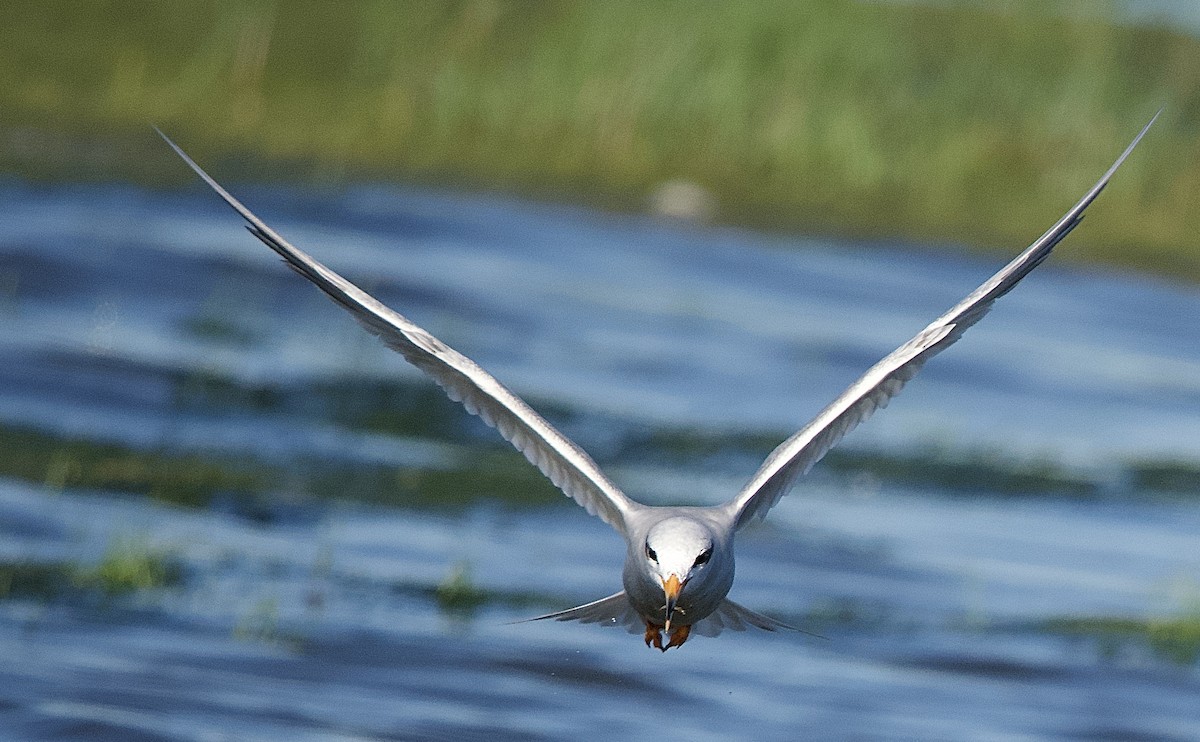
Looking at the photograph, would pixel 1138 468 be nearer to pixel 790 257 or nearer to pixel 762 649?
pixel 762 649

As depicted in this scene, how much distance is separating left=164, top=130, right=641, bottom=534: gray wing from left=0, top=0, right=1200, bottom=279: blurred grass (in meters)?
15.8

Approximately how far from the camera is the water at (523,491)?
9281 millimetres

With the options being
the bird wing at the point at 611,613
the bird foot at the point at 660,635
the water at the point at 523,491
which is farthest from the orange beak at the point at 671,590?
the water at the point at 523,491

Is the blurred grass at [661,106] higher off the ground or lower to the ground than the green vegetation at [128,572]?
higher

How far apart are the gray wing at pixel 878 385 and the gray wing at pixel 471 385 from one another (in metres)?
0.50

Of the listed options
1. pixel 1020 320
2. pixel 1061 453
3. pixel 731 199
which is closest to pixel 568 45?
pixel 731 199

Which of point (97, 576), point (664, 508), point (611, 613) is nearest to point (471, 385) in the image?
point (664, 508)

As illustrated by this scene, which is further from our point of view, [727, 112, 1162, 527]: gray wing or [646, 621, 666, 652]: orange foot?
[646, 621, 666, 652]: orange foot

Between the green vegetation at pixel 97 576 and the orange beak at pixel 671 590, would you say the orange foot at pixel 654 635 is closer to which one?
the orange beak at pixel 671 590

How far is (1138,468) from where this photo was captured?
15273mm

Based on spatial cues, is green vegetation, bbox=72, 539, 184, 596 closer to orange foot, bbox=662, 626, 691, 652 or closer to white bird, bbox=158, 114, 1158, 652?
white bird, bbox=158, 114, 1158, 652

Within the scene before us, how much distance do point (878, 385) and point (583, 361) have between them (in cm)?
937

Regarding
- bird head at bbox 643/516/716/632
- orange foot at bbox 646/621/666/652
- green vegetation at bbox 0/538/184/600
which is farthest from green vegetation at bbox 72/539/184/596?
bird head at bbox 643/516/716/632

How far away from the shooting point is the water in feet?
30.5
